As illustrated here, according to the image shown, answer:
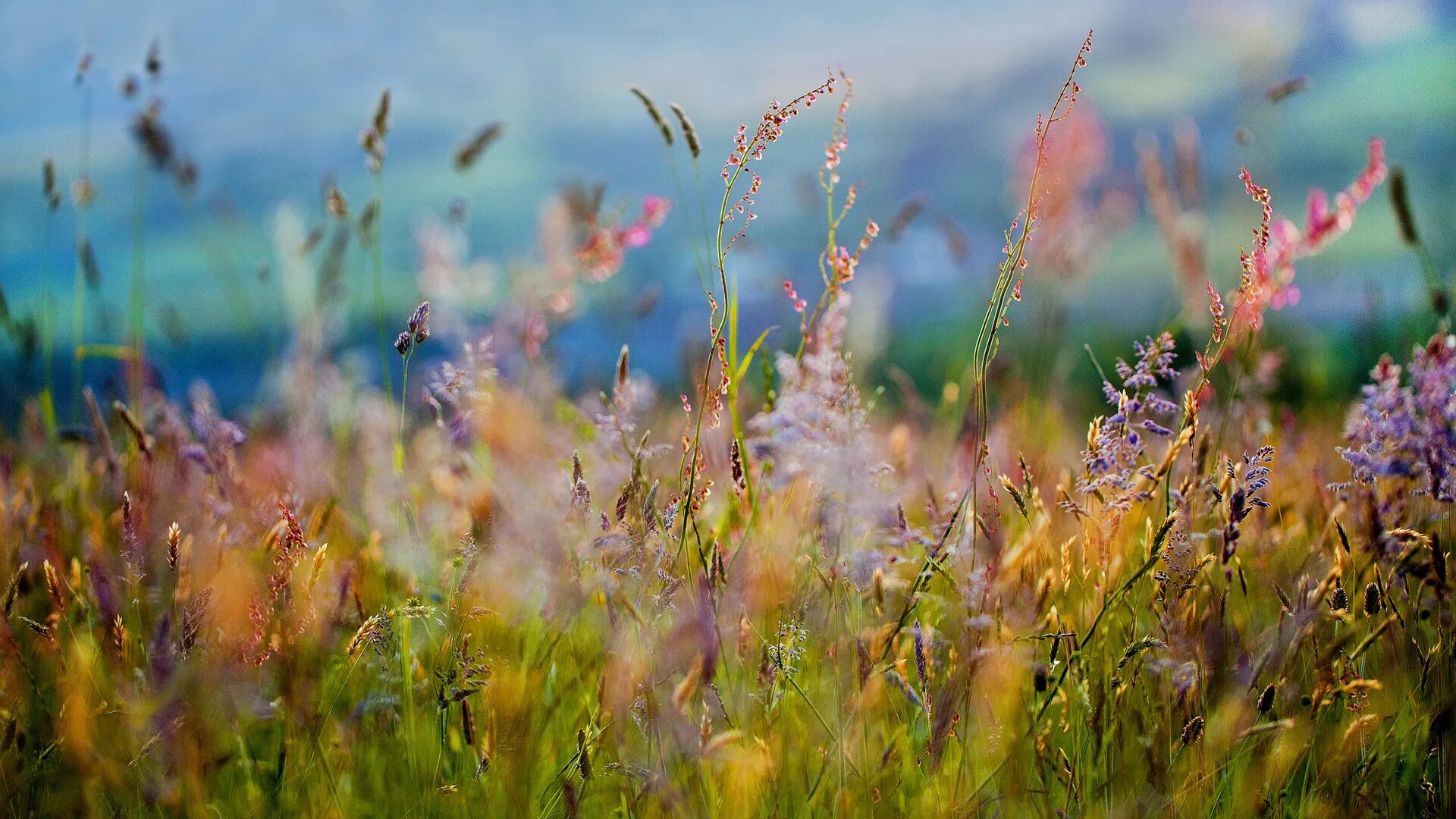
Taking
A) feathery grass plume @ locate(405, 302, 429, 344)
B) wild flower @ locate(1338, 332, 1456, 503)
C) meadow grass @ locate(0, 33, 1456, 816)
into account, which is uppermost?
feathery grass plume @ locate(405, 302, 429, 344)

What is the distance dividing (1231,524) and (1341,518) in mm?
1080

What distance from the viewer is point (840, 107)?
159 centimetres

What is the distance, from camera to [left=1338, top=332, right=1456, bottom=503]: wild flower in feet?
4.95

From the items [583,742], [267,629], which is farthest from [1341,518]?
[267,629]

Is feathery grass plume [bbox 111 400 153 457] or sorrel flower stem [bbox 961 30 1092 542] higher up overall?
sorrel flower stem [bbox 961 30 1092 542]

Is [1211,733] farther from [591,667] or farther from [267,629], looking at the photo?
[267,629]

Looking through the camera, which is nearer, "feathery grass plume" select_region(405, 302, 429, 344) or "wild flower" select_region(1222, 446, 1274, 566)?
"wild flower" select_region(1222, 446, 1274, 566)

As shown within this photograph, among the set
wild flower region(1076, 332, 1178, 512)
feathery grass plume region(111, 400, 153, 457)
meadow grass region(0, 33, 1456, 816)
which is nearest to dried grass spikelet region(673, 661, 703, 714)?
meadow grass region(0, 33, 1456, 816)

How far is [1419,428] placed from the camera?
1518mm

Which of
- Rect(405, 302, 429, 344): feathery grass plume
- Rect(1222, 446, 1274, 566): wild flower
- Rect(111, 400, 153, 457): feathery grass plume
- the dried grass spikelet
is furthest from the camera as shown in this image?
Rect(111, 400, 153, 457): feathery grass plume

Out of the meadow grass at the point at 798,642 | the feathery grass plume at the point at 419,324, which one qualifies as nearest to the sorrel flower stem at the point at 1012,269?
the meadow grass at the point at 798,642

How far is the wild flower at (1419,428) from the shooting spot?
151 centimetres

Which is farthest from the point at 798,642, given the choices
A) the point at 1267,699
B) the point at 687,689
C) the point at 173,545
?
A: the point at 173,545

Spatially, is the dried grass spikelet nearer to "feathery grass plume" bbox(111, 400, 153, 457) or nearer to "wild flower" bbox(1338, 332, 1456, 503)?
"wild flower" bbox(1338, 332, 1456, 503)
